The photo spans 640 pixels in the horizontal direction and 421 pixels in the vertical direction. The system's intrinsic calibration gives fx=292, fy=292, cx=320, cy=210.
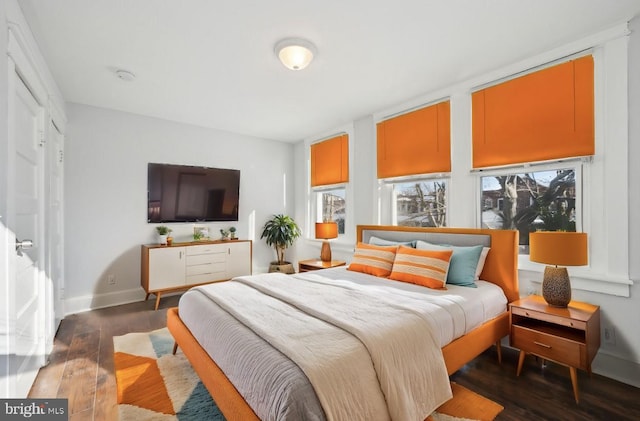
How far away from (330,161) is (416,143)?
63.4 inches

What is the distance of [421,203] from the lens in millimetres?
3625

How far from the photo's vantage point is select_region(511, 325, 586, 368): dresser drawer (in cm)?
193

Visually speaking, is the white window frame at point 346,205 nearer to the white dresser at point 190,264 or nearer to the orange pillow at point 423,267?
the white dresser at point 190,264

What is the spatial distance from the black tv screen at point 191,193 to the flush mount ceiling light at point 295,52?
2.62 meters

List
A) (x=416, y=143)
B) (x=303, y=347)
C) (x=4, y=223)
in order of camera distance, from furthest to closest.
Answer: (x=416, y=143) → (x=4, y=223) → (x=303, y=347)

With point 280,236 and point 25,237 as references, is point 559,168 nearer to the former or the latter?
point 280,236

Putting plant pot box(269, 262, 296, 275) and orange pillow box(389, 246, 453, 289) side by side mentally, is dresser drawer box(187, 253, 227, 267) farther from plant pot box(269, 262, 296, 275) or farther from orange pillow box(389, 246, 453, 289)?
orange pillow box(389, 246, 453, 289)

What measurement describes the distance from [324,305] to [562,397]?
1.68 m

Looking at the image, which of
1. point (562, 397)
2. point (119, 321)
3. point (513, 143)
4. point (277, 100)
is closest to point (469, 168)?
point (513, 143)

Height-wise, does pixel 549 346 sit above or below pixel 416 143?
below

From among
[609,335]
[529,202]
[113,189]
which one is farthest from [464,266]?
[113,189]

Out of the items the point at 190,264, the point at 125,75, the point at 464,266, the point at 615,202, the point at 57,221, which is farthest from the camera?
the point at 190,264

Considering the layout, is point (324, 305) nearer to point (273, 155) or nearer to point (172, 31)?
point (172, 31)

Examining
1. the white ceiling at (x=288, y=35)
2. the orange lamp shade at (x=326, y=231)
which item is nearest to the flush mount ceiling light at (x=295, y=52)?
the white ceiling at (x=288, y=35)
